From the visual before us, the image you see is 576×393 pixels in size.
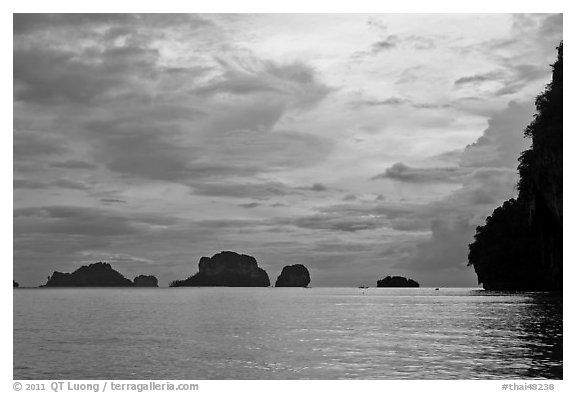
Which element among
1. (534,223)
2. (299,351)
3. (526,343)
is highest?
(534,223)

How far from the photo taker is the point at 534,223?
374 ft

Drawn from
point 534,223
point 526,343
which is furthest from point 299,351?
point 534,223

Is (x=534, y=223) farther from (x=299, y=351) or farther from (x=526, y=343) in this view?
(x=299, y=351)

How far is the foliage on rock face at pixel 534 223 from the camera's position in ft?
325

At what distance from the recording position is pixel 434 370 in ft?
118

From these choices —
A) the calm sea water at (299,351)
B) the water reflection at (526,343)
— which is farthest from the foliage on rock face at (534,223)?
the calm sea water at (299,351)

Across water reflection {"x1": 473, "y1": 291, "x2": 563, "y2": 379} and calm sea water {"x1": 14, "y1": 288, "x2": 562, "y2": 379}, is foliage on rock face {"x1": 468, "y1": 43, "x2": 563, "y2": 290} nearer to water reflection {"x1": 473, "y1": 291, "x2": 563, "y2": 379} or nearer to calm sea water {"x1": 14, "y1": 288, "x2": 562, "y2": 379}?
water reflection {"x1": 473, "y1": 291, "x2": 563, "y2": 379}

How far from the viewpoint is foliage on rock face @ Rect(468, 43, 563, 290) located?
325ft

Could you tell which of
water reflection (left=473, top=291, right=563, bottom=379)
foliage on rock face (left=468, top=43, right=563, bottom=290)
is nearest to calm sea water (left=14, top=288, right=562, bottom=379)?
water reflection (left=473, top=291, right=563, bottom=379)

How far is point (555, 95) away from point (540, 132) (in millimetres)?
7517
